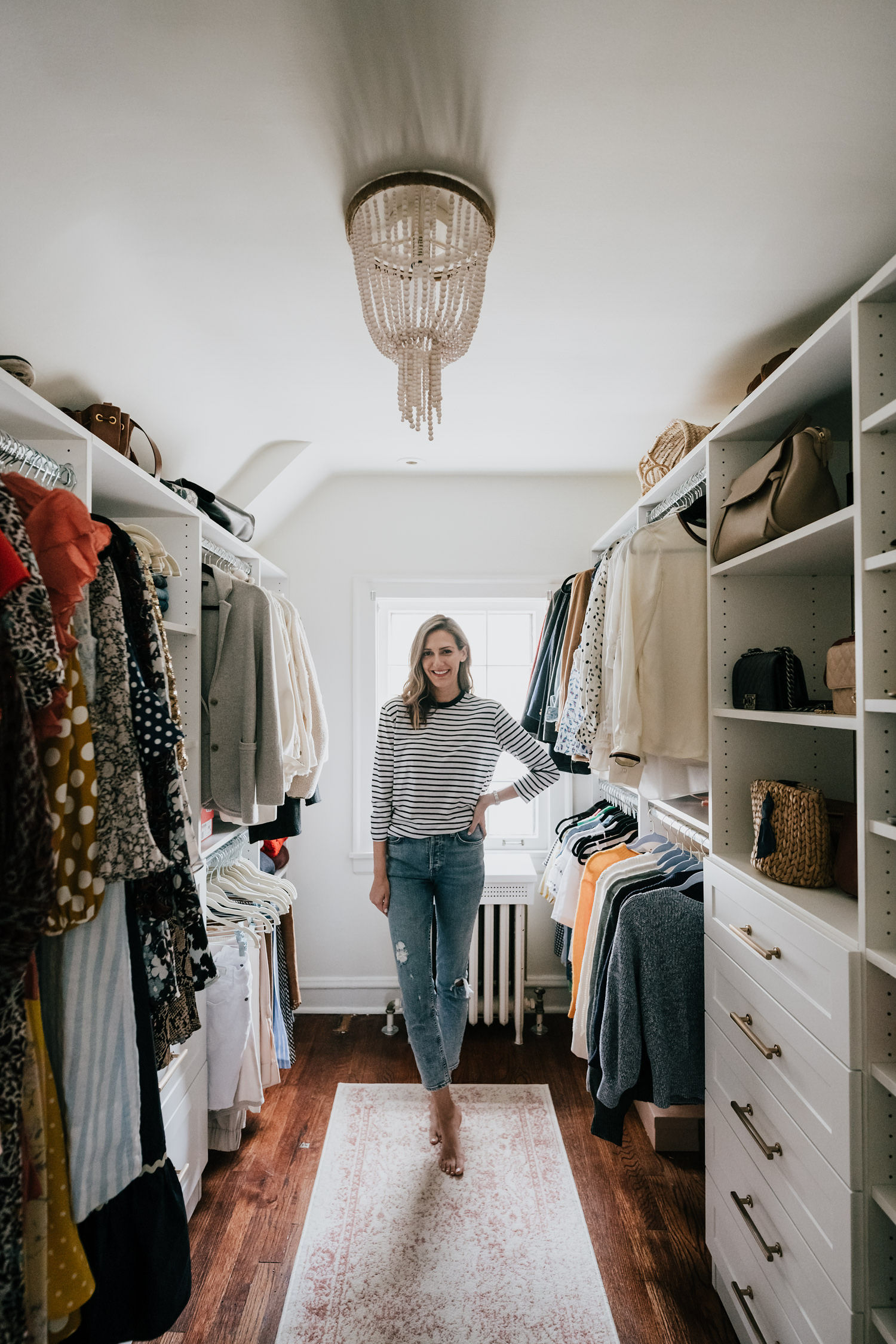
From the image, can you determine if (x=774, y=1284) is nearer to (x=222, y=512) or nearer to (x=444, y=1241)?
(x=444, y=1241)

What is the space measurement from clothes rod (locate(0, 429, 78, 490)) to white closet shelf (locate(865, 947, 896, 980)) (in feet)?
5.45

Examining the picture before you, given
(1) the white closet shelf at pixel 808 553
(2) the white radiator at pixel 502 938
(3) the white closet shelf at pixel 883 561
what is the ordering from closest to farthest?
(3) the white closet shelf at pixel 883 561
(1) the white closet shelf at pixel 808 553
(2) the white radiator at pixel 502 938

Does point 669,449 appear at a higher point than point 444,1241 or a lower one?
higher

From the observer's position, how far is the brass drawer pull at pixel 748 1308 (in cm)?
143

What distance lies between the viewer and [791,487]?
1406 millimetres

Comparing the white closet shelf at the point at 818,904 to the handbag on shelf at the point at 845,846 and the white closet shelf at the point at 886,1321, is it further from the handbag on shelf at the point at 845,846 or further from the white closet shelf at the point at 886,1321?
the white closet shelf at the point at 886,1321

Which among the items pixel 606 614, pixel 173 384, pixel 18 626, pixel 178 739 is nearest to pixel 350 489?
pixel 173 384

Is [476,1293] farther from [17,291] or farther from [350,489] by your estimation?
[350,489]

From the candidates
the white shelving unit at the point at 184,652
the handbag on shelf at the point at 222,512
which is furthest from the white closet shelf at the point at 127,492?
the handbag on shelf at the point at 222,512

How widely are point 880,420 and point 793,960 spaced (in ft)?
3.26

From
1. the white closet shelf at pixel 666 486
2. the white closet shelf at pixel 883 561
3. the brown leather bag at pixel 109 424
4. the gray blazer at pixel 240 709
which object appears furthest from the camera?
the gray blazer at pixel 240 709

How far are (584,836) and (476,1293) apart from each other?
1.35 metres

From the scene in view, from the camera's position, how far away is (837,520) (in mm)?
1207

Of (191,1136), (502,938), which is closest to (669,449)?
(502,938)
